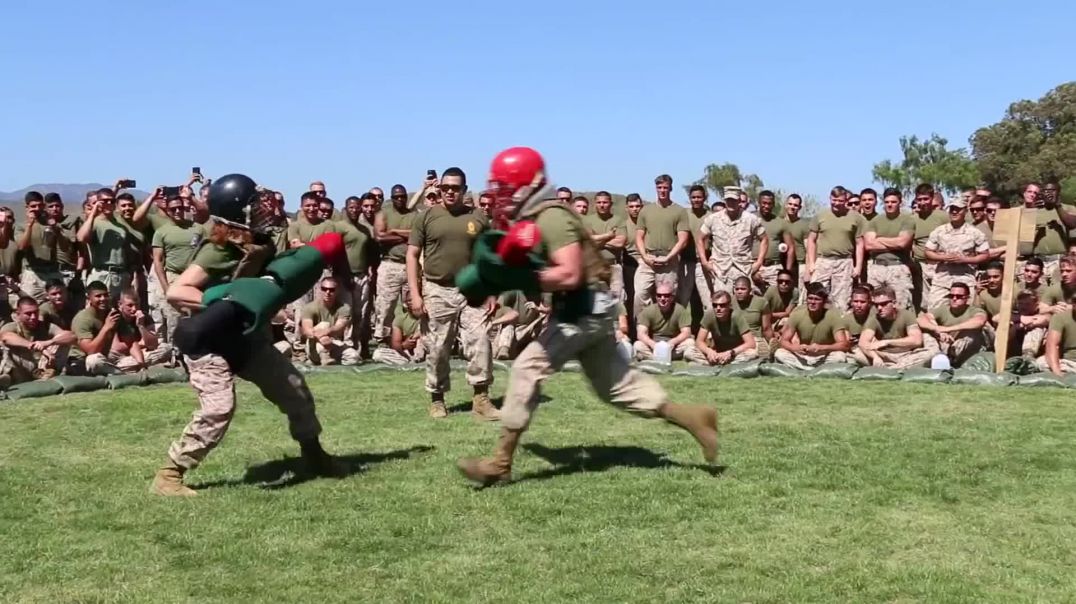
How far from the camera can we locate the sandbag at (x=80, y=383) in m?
11.2

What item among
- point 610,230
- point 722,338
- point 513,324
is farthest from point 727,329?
point 513,324

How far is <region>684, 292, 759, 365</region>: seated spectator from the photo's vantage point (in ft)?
41.4

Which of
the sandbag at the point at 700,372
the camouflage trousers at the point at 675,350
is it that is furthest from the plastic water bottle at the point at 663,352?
the sandbag at the point at 700,372

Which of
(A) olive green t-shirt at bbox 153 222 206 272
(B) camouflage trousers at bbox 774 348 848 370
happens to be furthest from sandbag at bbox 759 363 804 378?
(A) olive green t-shirt at bbox 153 222 206 272

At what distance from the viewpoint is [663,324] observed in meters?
13.3

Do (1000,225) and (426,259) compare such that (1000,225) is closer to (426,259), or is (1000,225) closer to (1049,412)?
(1049,412)

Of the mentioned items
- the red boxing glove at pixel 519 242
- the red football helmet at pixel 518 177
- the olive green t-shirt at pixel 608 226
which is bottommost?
the olive green t-shirt at pixel 608 226

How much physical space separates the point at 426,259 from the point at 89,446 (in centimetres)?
279

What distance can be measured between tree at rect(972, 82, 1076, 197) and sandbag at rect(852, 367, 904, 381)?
47680 millimetres

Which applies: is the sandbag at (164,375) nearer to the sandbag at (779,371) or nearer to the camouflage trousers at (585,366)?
the sandbag at (779,371)

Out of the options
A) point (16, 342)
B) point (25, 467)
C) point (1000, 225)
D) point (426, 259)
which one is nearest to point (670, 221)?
point (1000, 225)

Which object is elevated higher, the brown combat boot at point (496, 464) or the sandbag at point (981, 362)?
the brown combat boot at point (496, 464)

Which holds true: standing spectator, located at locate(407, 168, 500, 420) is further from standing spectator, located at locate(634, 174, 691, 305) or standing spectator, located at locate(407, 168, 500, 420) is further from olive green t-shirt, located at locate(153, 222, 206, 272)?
standing spectator, located at locate(634, 174, 691, 305)

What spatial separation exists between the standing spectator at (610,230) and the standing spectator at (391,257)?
6.93 feet
